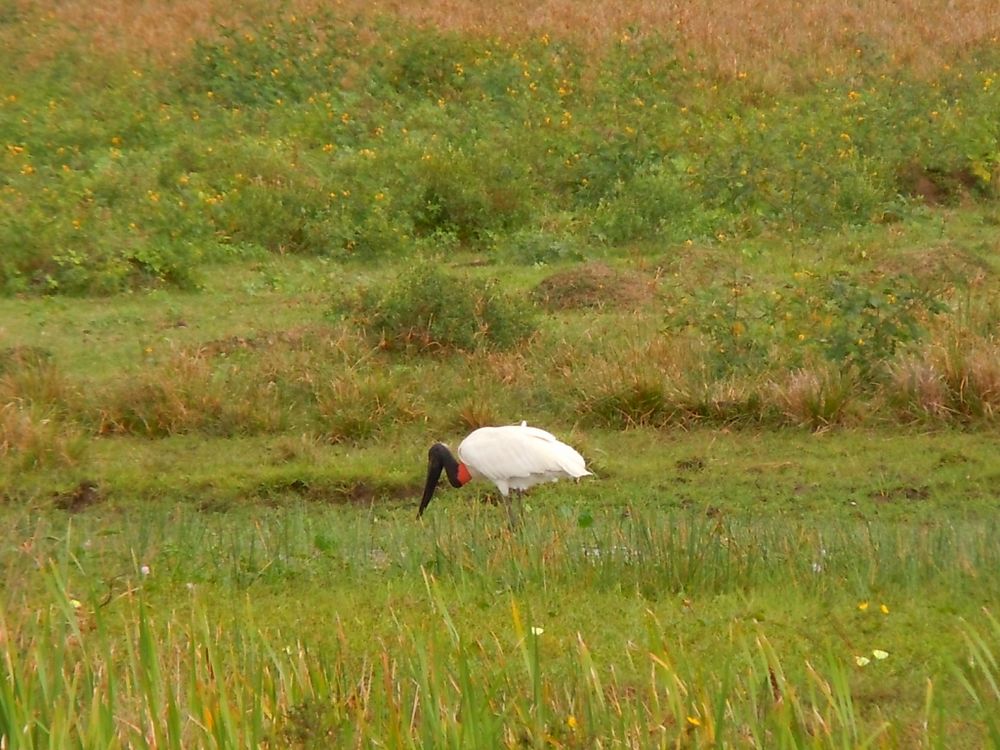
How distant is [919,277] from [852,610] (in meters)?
7.83

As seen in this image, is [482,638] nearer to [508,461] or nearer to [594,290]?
[508,461]

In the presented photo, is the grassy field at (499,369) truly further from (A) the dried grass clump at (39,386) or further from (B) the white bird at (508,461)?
(B) the white bird at (508,461)

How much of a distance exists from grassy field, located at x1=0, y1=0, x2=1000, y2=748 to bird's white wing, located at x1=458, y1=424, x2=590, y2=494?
313 millimetres

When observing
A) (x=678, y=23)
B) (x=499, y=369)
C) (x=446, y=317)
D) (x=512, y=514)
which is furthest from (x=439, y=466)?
(x=678, y=23)

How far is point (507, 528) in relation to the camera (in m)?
7.54

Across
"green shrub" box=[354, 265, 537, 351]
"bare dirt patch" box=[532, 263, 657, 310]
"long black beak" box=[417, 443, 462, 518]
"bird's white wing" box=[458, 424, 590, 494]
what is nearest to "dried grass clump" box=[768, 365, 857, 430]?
"bird's white wing" box=[458, 424, 590, 494]

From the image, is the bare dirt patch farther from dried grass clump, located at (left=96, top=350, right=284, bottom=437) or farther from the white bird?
the white bird

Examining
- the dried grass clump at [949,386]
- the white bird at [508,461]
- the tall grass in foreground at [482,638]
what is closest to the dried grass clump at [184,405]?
the tall grass in foreground at [482,638]

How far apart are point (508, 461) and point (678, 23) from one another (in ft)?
54.9

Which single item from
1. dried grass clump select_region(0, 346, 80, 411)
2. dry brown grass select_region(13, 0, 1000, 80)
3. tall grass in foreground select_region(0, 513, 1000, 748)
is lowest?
dried grass clump select_region(0, 346, 80, 411)

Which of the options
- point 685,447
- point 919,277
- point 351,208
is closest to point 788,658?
point 685,447

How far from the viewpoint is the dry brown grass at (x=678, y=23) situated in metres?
22.7

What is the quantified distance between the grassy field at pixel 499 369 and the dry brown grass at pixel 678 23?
111 millimetres

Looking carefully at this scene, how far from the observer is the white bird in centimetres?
856
